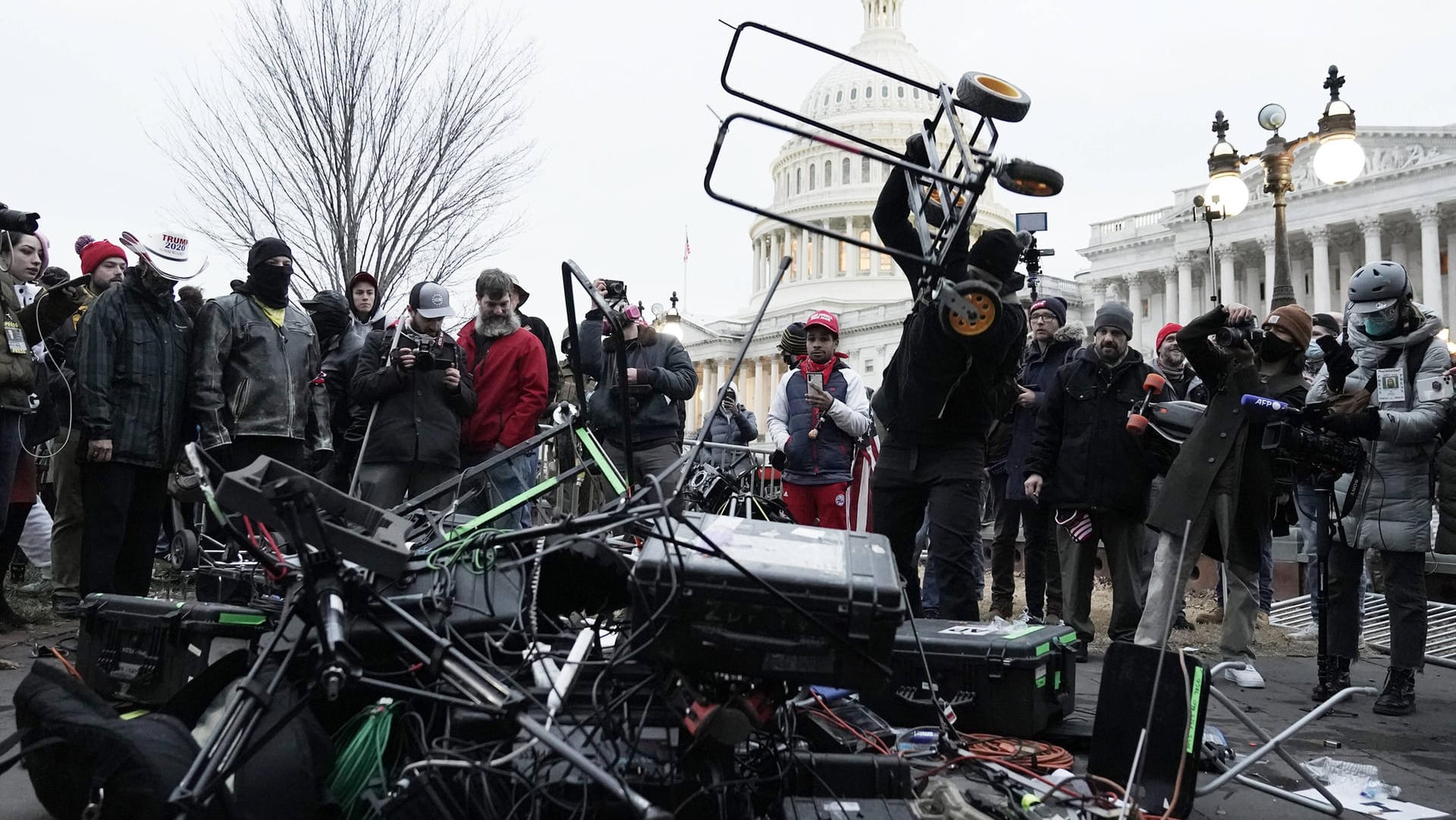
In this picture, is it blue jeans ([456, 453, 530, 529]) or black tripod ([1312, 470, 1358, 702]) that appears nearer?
black tripod ([1312, 470, 1358, 702])

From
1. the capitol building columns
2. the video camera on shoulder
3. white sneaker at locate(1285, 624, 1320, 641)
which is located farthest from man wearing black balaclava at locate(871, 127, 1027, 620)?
the capitol building columns

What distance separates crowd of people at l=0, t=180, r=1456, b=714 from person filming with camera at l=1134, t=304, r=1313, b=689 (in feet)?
0.04

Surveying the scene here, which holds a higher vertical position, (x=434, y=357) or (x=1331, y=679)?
(x=434, y=357)

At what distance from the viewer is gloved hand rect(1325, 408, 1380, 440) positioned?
4.95 m

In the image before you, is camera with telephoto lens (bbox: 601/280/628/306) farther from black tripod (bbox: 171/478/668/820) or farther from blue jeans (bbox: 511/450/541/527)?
black tripod (bbox: 171/478/668/820)

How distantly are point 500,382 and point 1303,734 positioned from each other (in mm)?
4522

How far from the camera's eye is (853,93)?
280ft

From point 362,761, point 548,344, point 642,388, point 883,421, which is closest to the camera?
point 362,761

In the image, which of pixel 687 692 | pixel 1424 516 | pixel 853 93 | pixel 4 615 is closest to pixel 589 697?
pixel 687 692

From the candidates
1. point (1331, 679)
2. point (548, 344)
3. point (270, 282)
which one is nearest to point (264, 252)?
point (270, 282)

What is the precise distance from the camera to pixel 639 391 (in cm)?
707

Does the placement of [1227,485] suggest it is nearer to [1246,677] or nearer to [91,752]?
[1246,677]

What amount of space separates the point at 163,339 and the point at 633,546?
355 centimetres

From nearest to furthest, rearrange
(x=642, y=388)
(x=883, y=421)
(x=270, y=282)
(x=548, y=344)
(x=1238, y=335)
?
(x=883, y=421)
(x=1238, y=335)
(x=270, y=282)
(x=642, y=388)
(x=548, y=344)
